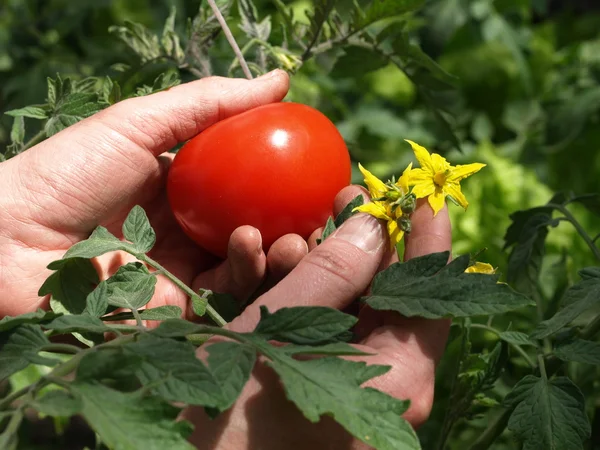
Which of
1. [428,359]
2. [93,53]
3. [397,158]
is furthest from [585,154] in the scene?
[428,359]

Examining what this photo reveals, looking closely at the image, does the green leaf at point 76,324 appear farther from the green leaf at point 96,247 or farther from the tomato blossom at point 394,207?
the tomato blossom at point 394,207

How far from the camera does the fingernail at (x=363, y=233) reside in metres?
0.77

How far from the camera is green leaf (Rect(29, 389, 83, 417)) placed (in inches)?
20.1

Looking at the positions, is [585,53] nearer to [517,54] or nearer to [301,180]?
[517,54]

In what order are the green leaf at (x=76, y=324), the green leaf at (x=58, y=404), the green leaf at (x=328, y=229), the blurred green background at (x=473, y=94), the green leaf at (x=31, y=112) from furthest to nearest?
the blurred green background at (x=473, y=94) → the green leaf at (x=31, y=112) → the green leaf at (x=328, y=229) → the green leaf at (x=76, y=324) → the green leaf at (x=58, y=404)

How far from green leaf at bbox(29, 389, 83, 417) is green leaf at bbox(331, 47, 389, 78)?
0.69 m

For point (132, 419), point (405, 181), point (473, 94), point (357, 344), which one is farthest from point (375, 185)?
point (473, 94)

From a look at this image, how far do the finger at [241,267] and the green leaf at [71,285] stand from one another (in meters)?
0.16

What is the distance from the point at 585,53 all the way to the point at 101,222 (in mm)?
1280

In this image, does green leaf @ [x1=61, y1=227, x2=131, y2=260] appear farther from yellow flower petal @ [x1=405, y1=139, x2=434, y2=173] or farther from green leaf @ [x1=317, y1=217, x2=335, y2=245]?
yellow flower petal @ [x1=405, y1=139, x2=434, y2=173]

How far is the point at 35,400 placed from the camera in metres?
0.54

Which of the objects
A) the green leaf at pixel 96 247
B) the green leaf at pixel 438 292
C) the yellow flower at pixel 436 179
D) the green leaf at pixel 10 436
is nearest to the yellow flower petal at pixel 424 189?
the yellow flower at pixel 436 179

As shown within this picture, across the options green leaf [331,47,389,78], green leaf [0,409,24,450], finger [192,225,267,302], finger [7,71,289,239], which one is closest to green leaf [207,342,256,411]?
green leaf [0,409,24,450]

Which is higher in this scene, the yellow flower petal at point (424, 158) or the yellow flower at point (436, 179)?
the yellow flower petal at point (424, 158)
